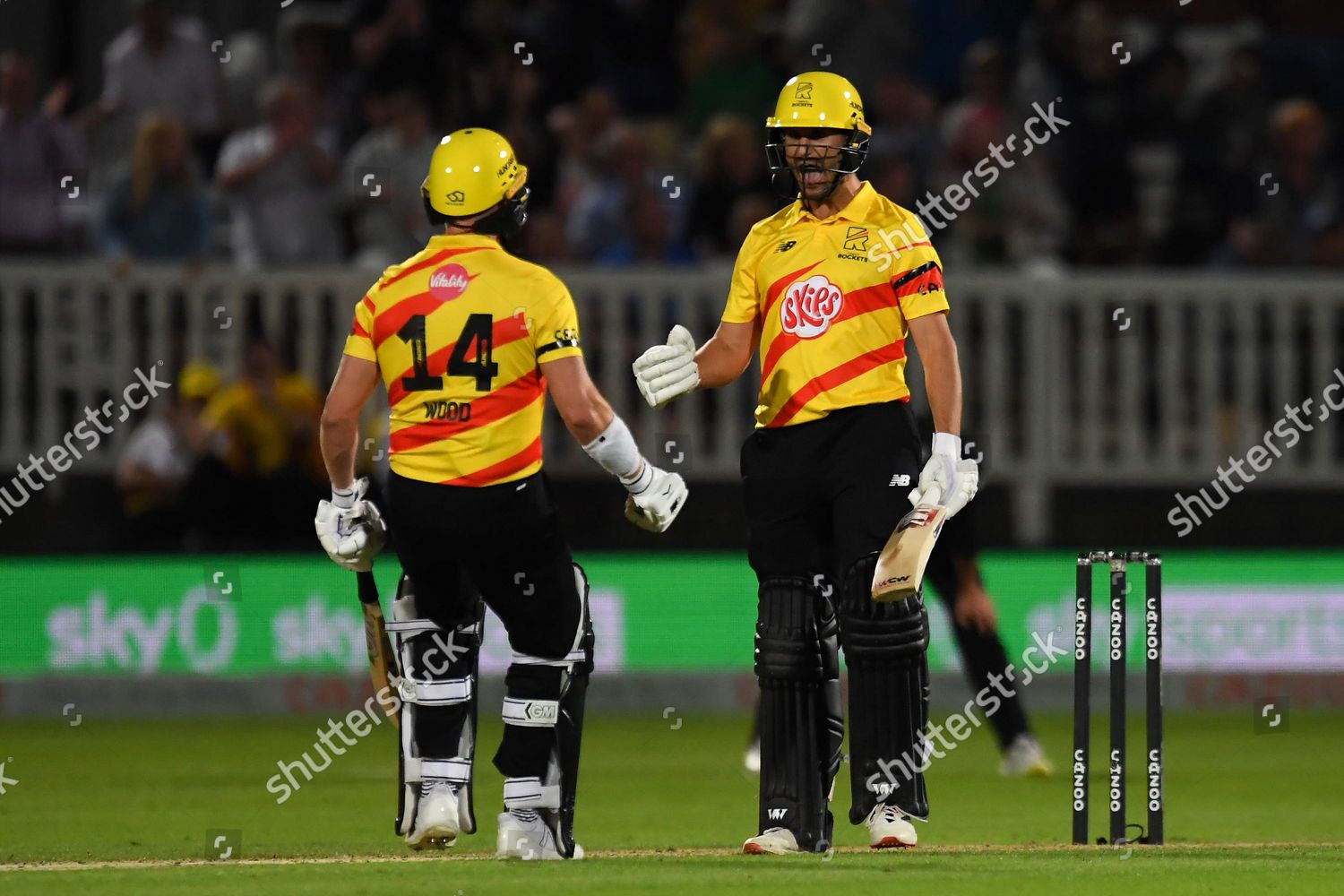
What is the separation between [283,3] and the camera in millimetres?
17750

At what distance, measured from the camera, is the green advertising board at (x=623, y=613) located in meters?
13.7

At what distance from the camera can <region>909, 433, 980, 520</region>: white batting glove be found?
7676mm

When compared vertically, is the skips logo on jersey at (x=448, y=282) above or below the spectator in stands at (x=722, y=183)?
below

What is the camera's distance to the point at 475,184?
7754mm

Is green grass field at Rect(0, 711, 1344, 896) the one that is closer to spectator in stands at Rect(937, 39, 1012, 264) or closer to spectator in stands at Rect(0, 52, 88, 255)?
spectator in stands at Rect(0, 52, 88, 255)

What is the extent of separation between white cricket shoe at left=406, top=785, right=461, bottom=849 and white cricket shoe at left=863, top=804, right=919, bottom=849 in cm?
130

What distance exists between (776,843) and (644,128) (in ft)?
31.1

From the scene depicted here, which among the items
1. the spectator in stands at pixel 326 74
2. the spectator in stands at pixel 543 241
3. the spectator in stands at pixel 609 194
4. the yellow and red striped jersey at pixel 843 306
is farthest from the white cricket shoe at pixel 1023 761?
the spectator in stands at pixel 326 74

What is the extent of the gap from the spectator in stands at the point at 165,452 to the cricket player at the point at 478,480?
653cm

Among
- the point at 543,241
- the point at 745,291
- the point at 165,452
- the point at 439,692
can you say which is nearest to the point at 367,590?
the point at 439,692

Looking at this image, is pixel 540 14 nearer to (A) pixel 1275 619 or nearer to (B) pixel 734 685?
(B) pixel 734 685

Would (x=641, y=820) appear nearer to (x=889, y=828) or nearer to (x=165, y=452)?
(x=889, y=828)

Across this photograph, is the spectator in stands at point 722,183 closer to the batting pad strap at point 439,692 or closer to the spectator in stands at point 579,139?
the spectator in stands at point 579,139

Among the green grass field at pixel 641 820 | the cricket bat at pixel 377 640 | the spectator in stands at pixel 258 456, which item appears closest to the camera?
the green grass field at pixel 641 820
